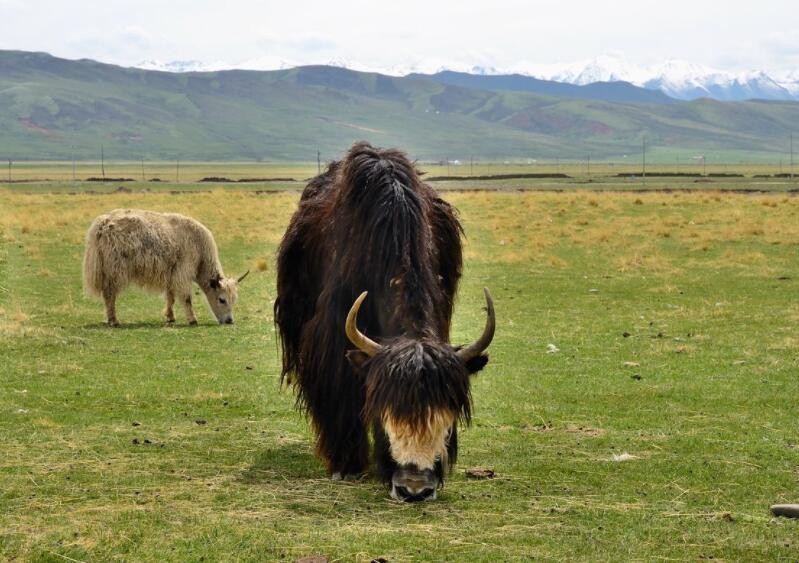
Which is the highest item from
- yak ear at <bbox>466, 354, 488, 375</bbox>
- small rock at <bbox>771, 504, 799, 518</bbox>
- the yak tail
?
yak ear at <bbox>466, 354, 488, 375</bbox>

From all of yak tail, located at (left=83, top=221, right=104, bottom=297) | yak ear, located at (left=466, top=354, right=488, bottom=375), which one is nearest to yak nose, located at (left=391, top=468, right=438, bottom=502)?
yak ear, located at (left=466, top=354, right=488, bottom=375)

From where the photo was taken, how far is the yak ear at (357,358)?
7551 millimetres

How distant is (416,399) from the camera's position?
701 centimetres

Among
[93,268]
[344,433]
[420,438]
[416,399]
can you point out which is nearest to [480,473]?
[344,433]

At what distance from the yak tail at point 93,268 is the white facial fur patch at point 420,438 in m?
11.7

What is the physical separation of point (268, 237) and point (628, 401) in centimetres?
2394

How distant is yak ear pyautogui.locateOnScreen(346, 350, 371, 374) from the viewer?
755 centimetres

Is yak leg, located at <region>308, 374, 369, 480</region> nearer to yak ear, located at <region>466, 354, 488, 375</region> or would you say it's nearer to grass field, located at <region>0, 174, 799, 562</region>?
grass field, located at <region>0, 174, 799, 562</region>

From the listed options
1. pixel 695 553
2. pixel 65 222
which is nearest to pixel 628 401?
pixel 695 553

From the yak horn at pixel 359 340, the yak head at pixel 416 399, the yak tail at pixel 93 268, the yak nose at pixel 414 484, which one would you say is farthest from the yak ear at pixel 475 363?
the yak tail at pixel 93 268

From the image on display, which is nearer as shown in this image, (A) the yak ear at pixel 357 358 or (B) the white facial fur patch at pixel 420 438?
(B) the white facial fur patch at pixel 420 438

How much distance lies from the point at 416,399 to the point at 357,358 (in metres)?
0.73

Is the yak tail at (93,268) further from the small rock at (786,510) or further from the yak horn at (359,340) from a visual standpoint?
the small rock at (786,510)

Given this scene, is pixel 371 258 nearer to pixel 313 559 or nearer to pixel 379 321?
pixel 379 321
